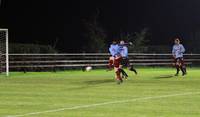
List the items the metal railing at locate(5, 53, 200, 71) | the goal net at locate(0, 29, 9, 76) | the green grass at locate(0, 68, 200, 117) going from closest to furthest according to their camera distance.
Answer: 1. the green grass at locate(0, 68, 200, 117)
2. the goal net at locate(0, 29, 9, 76)
3. the metal railing at locate(5, 53, 200, 71)

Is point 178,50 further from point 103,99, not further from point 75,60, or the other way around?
point 103,99

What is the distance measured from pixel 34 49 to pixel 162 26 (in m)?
19.0

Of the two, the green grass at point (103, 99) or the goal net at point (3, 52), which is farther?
the goal net at point (3, 52)

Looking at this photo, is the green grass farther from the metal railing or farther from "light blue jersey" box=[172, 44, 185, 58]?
the metal railing

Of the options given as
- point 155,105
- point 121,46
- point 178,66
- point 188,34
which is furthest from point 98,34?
point 155,105

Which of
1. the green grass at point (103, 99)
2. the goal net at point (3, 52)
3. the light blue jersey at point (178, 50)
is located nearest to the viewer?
the green grass at point (103, 99)

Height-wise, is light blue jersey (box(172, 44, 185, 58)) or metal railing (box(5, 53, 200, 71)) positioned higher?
light blue jersey (box(172, 44, 185, 58))

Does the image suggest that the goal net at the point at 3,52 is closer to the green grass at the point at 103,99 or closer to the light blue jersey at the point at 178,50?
the light blue jersey at the point at 178,50

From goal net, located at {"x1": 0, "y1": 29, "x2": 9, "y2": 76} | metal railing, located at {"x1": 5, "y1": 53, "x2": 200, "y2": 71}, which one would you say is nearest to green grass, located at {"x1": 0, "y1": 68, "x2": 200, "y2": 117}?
goal net, located at {"x1": 0, "y1": 29, "x2": 9, "y2": 76}

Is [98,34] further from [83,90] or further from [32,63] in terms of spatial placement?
[83,90]

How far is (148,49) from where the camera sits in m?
54.2

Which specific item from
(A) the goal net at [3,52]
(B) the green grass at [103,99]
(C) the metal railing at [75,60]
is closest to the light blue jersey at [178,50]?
(B) the green grass at [103,99]

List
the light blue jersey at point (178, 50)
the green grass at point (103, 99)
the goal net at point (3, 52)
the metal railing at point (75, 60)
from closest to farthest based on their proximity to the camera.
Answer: the green grass at point (103, 99), the light blue jersey at point (178, 50), the goal net at point (3, 52), the metal railing at point (75, 60)

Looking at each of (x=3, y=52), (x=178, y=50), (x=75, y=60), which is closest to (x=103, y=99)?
(x=178, y=50)
